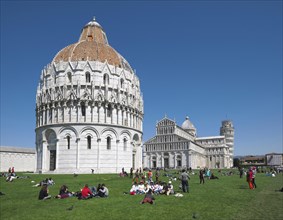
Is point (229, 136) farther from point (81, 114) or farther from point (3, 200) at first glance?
point (3, 200)

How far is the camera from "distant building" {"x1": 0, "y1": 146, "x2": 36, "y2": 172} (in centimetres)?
8050

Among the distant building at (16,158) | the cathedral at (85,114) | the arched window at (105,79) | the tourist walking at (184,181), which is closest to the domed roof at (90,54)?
the cathedral at (85,114)

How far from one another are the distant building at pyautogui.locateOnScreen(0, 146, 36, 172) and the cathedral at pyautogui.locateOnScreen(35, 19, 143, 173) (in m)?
33.7

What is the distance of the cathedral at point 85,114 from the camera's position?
4791 centimetres

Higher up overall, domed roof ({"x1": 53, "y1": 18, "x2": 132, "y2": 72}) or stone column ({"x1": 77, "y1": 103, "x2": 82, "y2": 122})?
domed roof ({"x1": 53, "y1": 18, "x2": 132, "y2": 72})

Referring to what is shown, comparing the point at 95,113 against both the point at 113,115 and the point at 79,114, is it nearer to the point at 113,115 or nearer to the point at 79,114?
the point at 79,114

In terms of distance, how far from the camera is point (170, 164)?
118 m

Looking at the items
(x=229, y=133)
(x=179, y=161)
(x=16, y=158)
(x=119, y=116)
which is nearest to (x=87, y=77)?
(x=119, y=116)

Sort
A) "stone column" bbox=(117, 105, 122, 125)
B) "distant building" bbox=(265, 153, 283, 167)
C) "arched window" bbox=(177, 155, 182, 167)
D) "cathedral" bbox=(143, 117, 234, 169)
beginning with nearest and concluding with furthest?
1. "stone column" bbox=(117, 105, 122, 125)
2. "cathedral" bbox=(143, 117, 234, 169)
3. "arched window" bbox=(177, 155, 182, 167)
4. "distant building" bbox=(265, 153, 283, 167)

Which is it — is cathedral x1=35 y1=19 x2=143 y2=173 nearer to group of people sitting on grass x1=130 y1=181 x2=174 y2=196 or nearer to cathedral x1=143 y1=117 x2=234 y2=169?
group of people sitting on grass x1=130 y1=181 x2=174 y2=196

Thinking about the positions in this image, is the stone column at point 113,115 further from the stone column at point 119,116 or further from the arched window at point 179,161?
the arched window at point 179,161

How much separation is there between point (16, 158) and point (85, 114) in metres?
46.8

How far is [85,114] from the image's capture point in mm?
48719

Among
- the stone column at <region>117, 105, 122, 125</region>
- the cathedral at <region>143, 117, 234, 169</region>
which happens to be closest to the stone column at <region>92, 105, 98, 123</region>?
the stone column at <region>117, 105, 122, 125</region>
